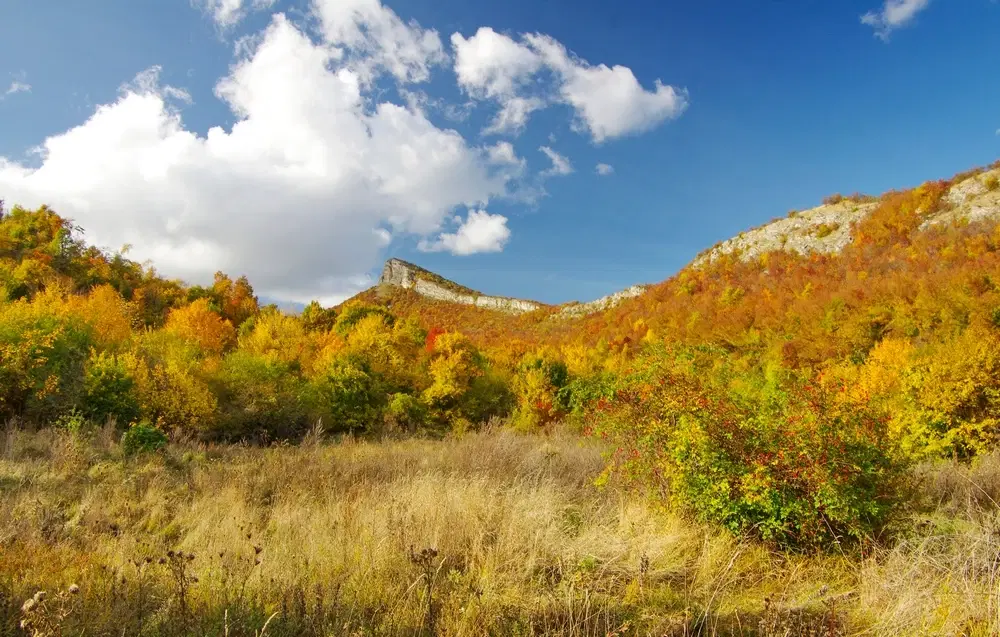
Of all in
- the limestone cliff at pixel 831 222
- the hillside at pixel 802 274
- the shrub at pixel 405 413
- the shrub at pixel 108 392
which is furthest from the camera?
the limestone cliff at pixel 831 222

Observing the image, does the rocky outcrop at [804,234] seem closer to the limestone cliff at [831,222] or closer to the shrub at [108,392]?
the limestone cliff at [831,222]

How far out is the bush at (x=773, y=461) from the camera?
15.5 ft

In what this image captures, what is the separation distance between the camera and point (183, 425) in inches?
667

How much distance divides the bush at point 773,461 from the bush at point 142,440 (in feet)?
33.3

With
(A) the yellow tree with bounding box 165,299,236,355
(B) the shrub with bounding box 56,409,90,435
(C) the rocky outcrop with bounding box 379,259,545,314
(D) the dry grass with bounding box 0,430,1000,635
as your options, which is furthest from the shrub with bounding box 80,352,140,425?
(C) the rocky outcrop with bounding box 379,259,545,314

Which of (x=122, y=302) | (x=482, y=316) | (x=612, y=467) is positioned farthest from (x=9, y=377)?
(x=482, y=316)

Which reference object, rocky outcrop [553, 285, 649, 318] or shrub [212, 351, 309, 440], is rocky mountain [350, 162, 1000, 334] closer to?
rocky outcrop [553, 285, 649, 318]

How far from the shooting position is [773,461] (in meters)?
4.77

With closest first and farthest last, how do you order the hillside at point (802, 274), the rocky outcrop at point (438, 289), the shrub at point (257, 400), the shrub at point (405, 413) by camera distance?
1. the shrub at point (257, 400)
2. the shrub at point (405, 413)
3. the hillside at point (802, 274)
4. the rocky outcrop at point (438, 289)

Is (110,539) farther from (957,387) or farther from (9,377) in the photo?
(957,387)

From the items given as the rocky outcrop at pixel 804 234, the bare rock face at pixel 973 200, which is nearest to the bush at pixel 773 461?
the bare rock face at pixel 973 200

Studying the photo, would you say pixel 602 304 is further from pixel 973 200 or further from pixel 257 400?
pixel 257 400

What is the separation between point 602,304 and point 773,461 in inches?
2621

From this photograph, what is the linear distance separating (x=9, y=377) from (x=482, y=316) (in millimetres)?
72167
